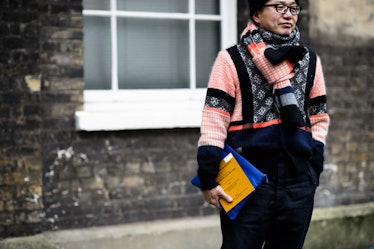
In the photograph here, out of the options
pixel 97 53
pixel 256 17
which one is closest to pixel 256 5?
pixel 256 17

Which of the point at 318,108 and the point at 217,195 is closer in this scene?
the point at 217,195

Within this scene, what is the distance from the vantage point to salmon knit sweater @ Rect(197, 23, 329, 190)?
9.49ft

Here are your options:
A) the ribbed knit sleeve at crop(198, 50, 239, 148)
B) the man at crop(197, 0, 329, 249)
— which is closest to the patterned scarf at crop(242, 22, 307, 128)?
the man at crop(197, 0, 329, 249)

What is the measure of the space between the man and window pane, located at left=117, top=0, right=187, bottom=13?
2.33m

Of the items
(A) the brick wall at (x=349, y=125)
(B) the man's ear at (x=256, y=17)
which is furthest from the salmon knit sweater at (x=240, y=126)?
(A) the brick wall at (x=349, y=125)

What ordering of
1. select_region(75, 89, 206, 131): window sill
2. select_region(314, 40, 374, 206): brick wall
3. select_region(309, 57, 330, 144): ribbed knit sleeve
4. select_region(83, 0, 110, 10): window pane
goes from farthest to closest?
select_region(314, 40, 374, 206): brick wall < select_region(83, 0, 110, 10): window pane < select_region(75, 89, 206, 131): window sill < select_region(309, 57, 330, 144): ribbed knit sleeve

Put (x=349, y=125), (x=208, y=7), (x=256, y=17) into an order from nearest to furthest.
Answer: (x=256, y=17)
(x=208, y=7)
(x=349, y=125)

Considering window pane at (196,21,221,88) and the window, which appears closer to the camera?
the window

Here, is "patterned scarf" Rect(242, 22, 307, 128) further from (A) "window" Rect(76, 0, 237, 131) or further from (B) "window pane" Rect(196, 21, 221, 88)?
(B) "window pane" Rect(196, 21, 221, 88)

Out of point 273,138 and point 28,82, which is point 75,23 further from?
point 273,138

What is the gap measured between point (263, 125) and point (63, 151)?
2.30m

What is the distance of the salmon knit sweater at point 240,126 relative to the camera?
2893mm

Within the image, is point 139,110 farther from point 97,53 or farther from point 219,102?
point 219,102

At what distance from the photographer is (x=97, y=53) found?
16.8ft
